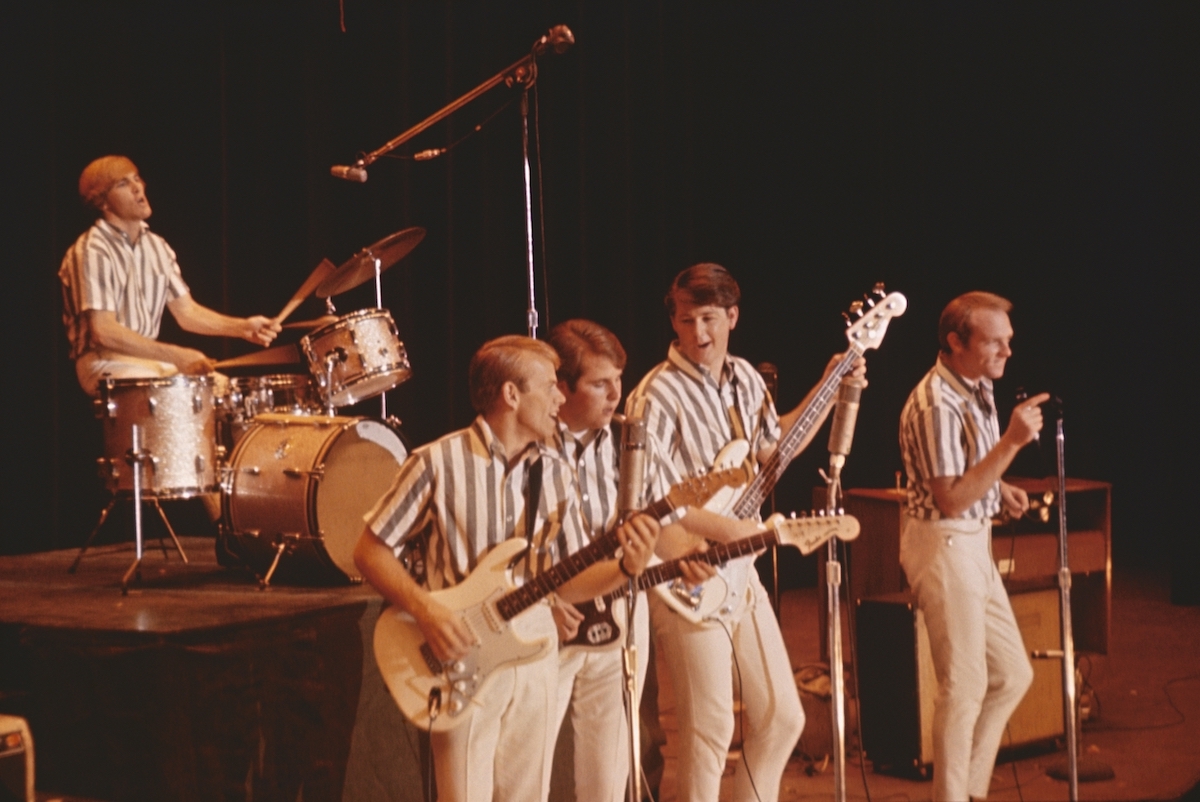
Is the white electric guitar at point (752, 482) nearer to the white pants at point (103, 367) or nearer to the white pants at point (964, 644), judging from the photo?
the white pants at point (964, 644)

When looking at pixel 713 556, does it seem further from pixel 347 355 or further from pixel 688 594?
pixel 347 355

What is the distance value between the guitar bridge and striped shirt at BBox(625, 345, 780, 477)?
1.36ft

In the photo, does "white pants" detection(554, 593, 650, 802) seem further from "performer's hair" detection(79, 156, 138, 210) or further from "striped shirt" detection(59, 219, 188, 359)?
"performer's hair" detection(79, 156, 138, 210)

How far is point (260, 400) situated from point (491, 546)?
2951 mm

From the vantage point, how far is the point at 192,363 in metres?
6.30

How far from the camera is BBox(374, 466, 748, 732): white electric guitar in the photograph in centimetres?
396

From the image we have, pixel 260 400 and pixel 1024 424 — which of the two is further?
pixel 260 400

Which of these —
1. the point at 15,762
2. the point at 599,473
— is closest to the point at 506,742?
the point at 599,473

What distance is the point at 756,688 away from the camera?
4.70 m

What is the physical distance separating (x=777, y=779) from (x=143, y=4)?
5.86 meters

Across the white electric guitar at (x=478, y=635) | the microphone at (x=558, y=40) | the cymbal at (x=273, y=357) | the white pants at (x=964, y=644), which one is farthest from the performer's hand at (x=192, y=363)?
the white pants at (x=964, y=644)

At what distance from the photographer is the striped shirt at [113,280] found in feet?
20.9

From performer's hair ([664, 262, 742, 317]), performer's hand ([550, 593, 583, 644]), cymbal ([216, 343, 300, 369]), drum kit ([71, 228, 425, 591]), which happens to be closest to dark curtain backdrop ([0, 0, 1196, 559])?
drum kit ([71, 228, 425, 591])

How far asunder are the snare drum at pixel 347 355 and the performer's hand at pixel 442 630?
2.46 meters
